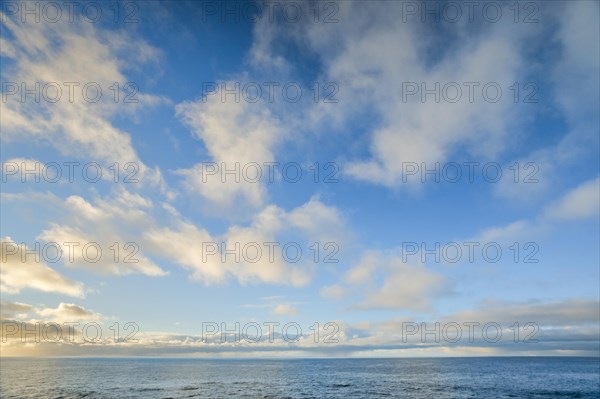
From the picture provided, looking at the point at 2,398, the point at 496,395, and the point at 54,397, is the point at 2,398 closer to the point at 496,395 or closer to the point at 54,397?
the point at 54,397

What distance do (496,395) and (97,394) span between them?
Answer: 77.6 m

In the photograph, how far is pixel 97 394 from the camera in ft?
230

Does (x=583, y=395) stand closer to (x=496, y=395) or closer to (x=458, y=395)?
(x=496, y=395)

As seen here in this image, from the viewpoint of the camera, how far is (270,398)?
65125mm

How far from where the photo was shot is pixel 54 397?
2574 inches

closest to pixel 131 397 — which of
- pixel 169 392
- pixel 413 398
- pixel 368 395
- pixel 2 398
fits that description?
pixel 169 392

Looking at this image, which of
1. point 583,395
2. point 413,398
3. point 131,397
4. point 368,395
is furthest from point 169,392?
point 583,395

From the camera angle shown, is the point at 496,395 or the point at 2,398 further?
the point at 496,395

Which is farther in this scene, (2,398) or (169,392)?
(169,392)

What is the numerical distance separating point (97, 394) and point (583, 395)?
95.9 metres

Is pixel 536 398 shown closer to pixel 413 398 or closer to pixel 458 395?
pixel 458 395

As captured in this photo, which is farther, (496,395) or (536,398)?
(496,395)

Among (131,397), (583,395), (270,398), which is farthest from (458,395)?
(131,397)

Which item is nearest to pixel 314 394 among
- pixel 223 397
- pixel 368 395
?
pixel 368 395
